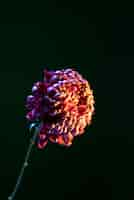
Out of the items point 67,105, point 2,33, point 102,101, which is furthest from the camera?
point 102,101

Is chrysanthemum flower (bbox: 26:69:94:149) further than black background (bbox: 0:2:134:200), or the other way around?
black background (bbox: 0:2:134:200)

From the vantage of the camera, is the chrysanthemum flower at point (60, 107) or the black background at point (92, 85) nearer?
the chrysanthemum flower at point (60, 107)

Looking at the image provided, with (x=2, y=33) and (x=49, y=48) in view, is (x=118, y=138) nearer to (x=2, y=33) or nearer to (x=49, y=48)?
(x=49, y=48)

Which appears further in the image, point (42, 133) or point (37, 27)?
point (37, 27)

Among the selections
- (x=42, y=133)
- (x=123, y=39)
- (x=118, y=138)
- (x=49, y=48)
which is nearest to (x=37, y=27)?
(x=49, y=48)
